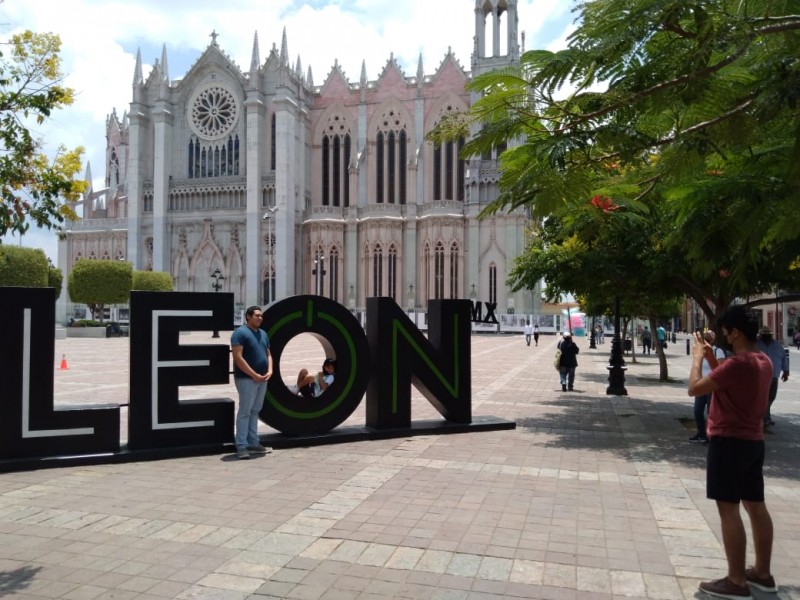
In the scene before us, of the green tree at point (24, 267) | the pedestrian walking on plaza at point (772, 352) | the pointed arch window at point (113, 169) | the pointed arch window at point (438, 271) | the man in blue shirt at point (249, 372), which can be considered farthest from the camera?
the pointed arch window at point (113, 169)

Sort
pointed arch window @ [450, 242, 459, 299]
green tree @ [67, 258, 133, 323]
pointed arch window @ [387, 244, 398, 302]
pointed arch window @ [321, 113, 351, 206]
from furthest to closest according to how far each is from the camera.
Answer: pointed arch window @ [321, 113, 351, 206] → pointed arch window @ [387, 244, 398, 302] → pointed arch window @ [450, 242, 459, 299] → green tree @ [67, 258, 133, 323]

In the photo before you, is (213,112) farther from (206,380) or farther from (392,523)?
(392,523)

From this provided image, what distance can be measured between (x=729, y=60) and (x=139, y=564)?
5.18m

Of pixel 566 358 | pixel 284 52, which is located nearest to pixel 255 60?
pixel 284 52

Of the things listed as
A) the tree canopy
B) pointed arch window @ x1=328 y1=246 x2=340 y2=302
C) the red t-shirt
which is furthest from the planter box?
the red t-shirt

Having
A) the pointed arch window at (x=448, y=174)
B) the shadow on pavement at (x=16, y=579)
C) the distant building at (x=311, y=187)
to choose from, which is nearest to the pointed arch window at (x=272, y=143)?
the distant building at (x=311, y=187)

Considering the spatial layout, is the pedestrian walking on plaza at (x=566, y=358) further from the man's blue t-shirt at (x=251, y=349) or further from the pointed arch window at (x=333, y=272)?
the pointed arch window at (x=333, y=272)

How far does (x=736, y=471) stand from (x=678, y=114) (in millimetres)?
2996

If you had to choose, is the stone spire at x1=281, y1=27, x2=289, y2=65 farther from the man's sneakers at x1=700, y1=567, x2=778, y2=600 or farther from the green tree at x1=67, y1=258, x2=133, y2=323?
the man's sneakers at x1=700, y1=567, x2=778, y2=600

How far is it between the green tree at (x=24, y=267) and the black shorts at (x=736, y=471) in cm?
4313

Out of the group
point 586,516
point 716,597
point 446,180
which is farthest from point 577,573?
point 446,180

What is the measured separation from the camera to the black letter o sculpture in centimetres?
881

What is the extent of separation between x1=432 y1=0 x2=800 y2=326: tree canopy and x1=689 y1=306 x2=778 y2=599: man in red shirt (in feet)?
4.09

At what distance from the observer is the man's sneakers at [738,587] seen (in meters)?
4.09
